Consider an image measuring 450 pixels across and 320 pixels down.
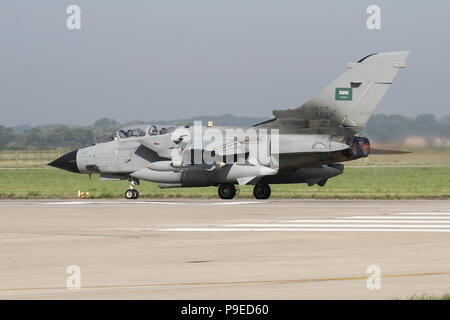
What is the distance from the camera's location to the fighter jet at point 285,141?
31578 mm

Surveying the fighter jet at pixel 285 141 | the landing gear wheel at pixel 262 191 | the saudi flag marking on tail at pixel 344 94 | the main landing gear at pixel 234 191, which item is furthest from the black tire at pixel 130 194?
the saudi flag marking on tail at pixel 344 94

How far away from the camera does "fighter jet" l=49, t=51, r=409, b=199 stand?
3158cm

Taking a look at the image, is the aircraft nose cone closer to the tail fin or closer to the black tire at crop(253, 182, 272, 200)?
the black tire at crop(253, 182, 272, 200)

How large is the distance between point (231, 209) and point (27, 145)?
171m

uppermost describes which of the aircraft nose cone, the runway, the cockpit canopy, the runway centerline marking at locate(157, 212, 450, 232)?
the cockpit canopy

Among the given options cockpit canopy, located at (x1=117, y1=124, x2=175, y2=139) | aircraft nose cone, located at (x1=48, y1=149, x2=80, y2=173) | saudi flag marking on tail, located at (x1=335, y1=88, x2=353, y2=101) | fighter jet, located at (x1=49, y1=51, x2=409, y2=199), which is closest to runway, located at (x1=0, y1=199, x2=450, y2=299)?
fighter jet, located at (x1=49, y1=51, x2=409, y2=199)

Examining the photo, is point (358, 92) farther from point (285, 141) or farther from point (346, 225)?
point (346, 225)

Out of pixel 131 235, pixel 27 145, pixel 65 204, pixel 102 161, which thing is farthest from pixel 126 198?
pixel 27 145

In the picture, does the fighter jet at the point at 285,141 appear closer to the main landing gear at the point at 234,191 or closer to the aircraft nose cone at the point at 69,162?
the main landing gear at the point at 234,191

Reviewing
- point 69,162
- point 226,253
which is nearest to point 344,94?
point 69,162

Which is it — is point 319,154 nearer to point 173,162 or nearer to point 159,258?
point 173,162

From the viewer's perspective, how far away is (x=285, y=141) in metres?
32.0

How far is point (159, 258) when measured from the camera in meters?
14.3

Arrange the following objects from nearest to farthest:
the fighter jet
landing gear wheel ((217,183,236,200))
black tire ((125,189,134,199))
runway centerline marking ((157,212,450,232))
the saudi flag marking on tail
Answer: runway centerline marking ((157,212,450,232)) < the fighter jet < the saudi flag marking on tail < landing gear wheel ((217,183,236,200)) < black tire ((125,189,134,199))
